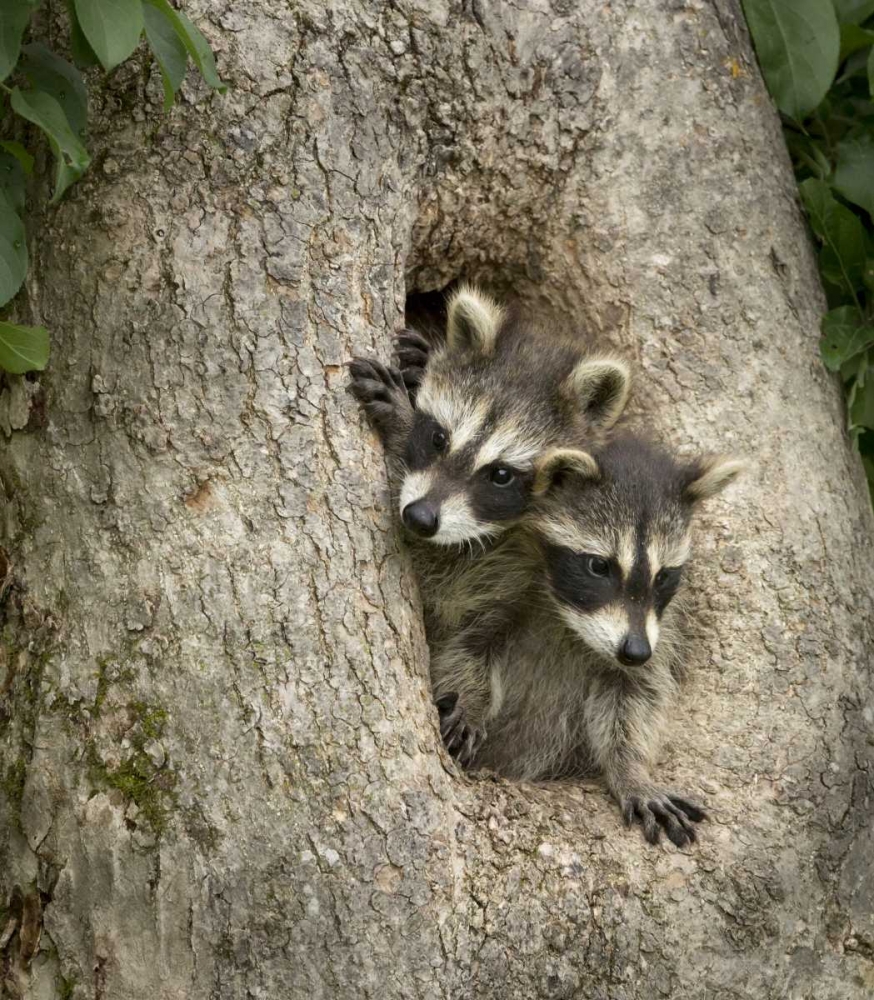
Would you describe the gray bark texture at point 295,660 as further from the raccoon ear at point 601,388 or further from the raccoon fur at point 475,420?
the raccoon ear at point 601,388

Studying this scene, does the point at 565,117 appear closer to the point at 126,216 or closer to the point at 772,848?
the point at 126,216

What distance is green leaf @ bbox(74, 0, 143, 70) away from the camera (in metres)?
2.00

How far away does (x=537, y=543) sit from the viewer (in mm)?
3100

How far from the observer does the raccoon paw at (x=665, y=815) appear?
269cm

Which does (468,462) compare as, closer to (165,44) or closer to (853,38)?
(165,44)

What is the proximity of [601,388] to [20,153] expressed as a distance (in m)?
1.45

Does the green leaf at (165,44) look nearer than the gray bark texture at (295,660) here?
Yes

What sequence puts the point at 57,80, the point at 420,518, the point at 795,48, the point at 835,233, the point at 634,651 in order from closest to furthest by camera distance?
the point at 57,80
the point at 420,518
the point at 634,651
the point at 795,48
the point at 835,233

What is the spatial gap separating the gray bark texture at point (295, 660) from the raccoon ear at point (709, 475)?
27 cm

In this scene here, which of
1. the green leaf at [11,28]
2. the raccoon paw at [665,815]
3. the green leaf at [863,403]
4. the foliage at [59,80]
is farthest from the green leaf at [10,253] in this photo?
the green leaf at [863,403]

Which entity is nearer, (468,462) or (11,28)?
(11,28)

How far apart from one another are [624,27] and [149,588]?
188cm

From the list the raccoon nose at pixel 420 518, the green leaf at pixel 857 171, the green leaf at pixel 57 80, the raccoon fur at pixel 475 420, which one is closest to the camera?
the green leaf at pixel 57 80

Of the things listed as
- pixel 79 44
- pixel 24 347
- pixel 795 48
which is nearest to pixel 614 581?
pixel 24 347
